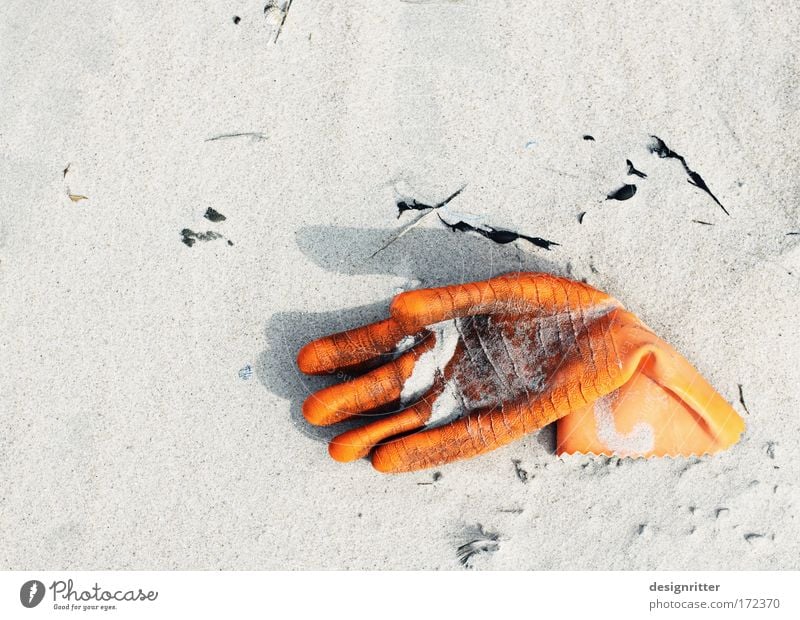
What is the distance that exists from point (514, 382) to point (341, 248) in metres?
0.84

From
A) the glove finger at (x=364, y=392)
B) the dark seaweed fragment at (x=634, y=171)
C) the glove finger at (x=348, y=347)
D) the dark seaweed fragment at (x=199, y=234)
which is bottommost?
the glove finger at (x=364, y=392)

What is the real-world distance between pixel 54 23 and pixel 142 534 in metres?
2.06

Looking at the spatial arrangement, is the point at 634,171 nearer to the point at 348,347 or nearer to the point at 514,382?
the point at 514,382

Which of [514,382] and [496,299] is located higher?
[496,299]

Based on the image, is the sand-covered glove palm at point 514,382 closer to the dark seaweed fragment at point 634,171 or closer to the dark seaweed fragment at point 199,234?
the dark seaweed fragment at point 634,171

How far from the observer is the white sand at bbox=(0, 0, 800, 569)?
247cm

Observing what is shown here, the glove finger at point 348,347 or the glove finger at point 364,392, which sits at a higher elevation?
the glove finger at point 348,347

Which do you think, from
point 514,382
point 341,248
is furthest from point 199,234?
point 514,382

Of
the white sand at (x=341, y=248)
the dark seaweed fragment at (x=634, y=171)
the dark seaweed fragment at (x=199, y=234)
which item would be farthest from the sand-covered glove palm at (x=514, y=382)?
the dark seaweed fragment at (x=199, y=234)

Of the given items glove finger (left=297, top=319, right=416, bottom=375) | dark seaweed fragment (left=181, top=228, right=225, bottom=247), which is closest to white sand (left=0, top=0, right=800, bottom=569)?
dark seaweed fragment (left=181, top=228, right=225, bottom=247)

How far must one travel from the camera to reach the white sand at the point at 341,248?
2.47 m

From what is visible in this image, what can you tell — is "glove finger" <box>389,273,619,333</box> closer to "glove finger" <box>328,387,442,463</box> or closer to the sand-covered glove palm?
the sand-covered glove palm

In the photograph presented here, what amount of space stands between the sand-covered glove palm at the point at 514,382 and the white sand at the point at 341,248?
15 cm

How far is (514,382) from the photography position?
7.77ft
